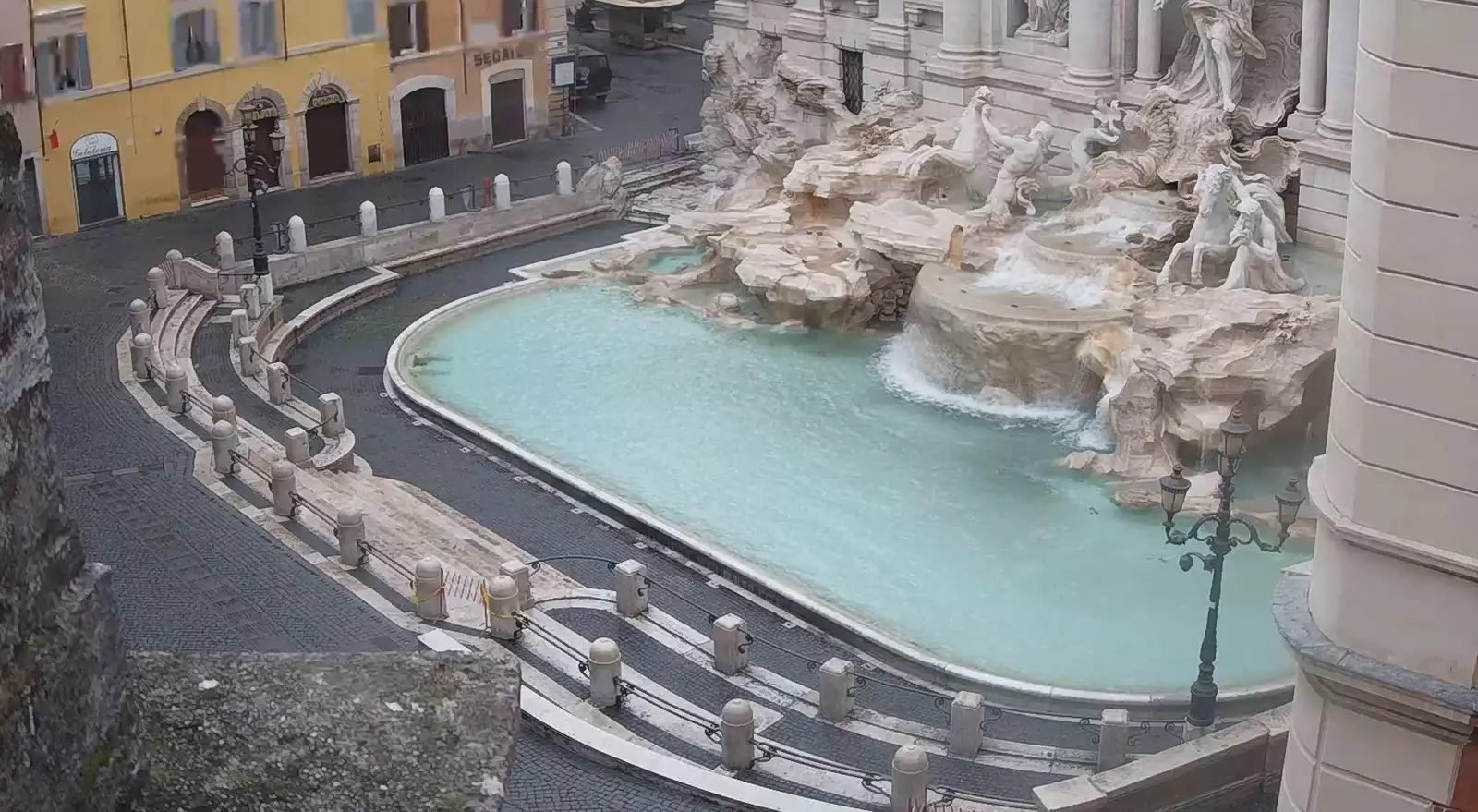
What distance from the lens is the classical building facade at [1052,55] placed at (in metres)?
27.2

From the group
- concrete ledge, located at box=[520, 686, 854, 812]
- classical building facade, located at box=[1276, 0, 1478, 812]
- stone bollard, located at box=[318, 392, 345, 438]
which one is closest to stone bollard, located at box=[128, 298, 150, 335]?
stone bollard, located at box=[318, 392, 345, 438]

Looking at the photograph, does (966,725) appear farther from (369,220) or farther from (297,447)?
(369,220)

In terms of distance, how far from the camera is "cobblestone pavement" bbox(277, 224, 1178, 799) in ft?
54.3

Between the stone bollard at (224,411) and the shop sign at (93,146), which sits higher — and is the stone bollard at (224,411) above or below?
below

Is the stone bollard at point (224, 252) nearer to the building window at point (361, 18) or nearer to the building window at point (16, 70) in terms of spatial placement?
the building window at point (16, 70)

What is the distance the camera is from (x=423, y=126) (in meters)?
40.6

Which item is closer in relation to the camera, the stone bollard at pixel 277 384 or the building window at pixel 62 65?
the stone bollard at pixel 277 384

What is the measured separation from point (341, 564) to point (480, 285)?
12.7 m

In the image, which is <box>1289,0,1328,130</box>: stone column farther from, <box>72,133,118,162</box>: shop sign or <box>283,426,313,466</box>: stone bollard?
<box>72,133,118,162</box>: shop sign

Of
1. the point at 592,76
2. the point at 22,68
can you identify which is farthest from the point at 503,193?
the point at 592,76

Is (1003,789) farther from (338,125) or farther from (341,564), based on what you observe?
(338,125)

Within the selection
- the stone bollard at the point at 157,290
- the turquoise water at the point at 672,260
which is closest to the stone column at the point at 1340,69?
the turquoise water at the point at 672,260

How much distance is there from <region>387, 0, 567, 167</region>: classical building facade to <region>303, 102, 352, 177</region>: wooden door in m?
1.14

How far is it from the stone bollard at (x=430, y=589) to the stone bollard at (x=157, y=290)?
42.8ft
